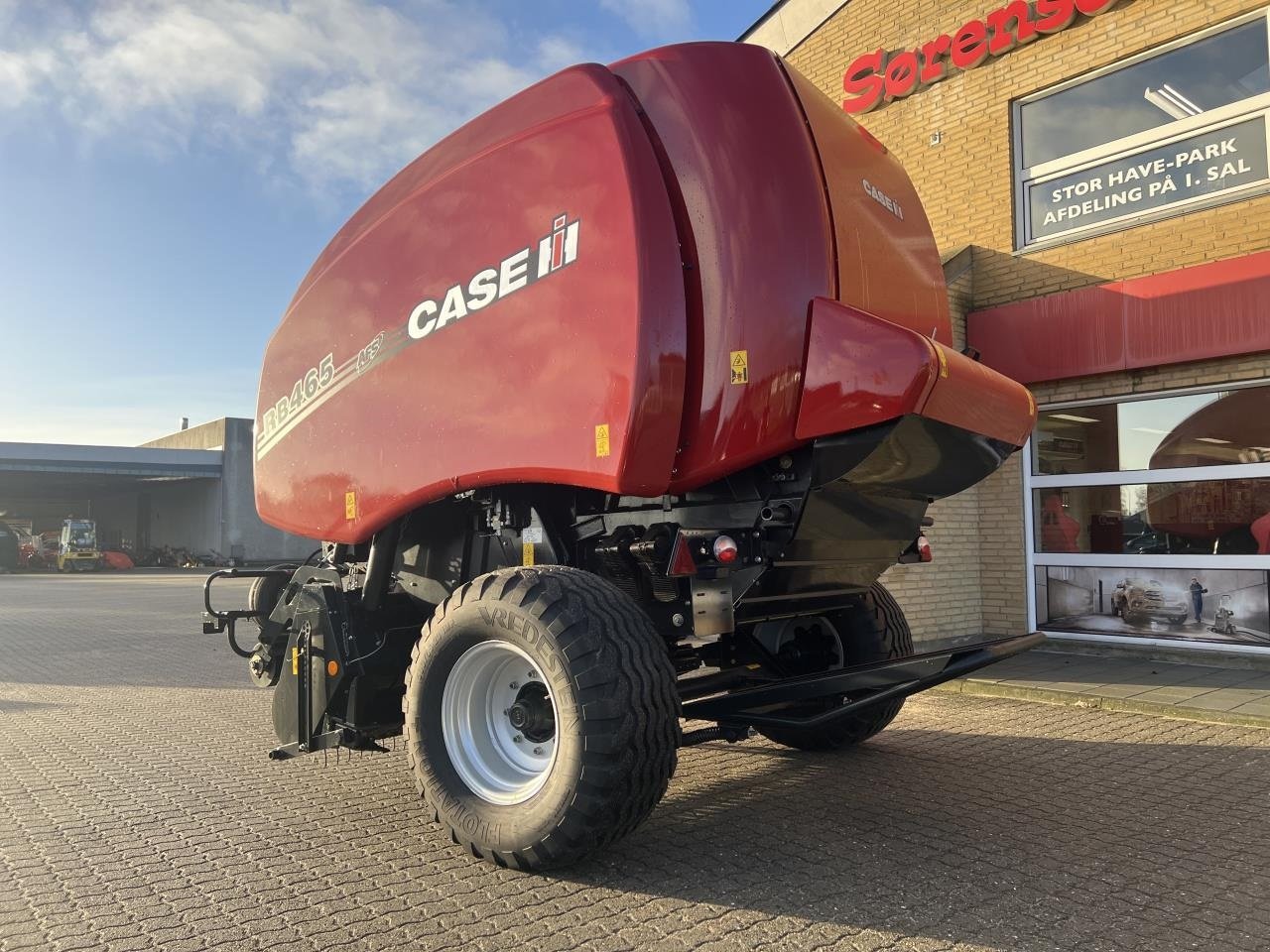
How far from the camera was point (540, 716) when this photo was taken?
4023 millimetres

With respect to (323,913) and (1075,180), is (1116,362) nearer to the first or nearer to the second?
(1075,180)

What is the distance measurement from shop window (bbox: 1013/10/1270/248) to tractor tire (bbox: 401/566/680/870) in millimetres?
7779

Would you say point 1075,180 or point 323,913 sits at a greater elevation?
point 1075,180

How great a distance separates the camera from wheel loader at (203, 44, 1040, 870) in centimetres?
369

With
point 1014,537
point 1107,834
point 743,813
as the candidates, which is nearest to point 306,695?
point 743,813

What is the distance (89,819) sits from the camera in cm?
477

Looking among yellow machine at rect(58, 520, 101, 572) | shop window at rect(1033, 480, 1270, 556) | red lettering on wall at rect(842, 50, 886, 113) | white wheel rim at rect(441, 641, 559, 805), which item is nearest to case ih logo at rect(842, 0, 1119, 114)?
red lettering on wall at rect(842, 50, 886, 113)

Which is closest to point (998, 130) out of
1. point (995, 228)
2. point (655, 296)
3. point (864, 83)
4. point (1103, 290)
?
point (995, 228)

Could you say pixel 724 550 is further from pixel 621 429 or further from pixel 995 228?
pixel 995 228

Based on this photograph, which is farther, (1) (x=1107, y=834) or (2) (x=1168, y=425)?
(2) (x=1168, y=425)

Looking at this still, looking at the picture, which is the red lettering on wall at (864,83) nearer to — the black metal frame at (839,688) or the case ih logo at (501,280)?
the case ih logo at (501,280)

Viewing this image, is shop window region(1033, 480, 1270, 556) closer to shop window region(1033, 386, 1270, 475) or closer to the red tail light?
shop window region(1033, 386, 1270, 475)

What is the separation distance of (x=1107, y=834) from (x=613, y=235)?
336 centimetres

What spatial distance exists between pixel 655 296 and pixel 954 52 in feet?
27.4
